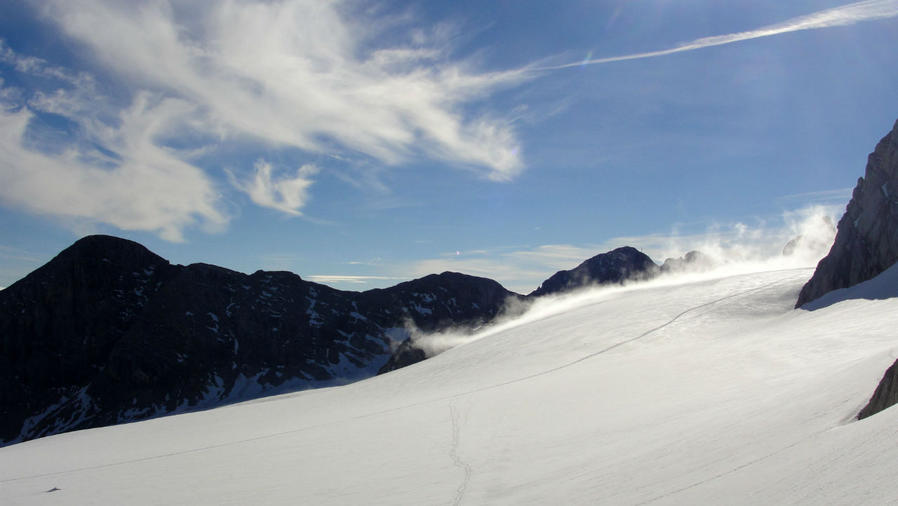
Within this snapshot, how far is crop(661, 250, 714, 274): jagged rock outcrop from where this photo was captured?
134525 millimetres

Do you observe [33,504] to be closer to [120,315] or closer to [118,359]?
[118,359]

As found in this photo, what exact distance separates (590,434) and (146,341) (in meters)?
186

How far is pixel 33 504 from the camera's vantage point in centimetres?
1611

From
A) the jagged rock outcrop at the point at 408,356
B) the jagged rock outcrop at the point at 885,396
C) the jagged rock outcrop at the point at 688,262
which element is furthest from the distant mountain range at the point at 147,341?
the jagged rock outcrop at the point at 885,396

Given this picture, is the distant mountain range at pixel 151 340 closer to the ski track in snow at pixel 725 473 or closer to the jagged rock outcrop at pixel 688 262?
the jagged rock outcrop at pixel 688 262

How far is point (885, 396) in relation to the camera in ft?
30.8

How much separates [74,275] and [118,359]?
4009 cm

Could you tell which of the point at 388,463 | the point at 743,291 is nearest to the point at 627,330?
the point at 743,291

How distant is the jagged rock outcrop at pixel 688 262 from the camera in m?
135

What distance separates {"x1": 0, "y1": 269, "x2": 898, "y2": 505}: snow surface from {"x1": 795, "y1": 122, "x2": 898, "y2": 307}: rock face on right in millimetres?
2766

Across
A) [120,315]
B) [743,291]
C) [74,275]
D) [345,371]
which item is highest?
[74,275]

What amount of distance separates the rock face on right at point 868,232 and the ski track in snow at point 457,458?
24.9 meters

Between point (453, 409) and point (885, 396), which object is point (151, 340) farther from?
point (885, 396)

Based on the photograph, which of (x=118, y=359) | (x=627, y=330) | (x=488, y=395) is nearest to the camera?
(x=488, y=395)
